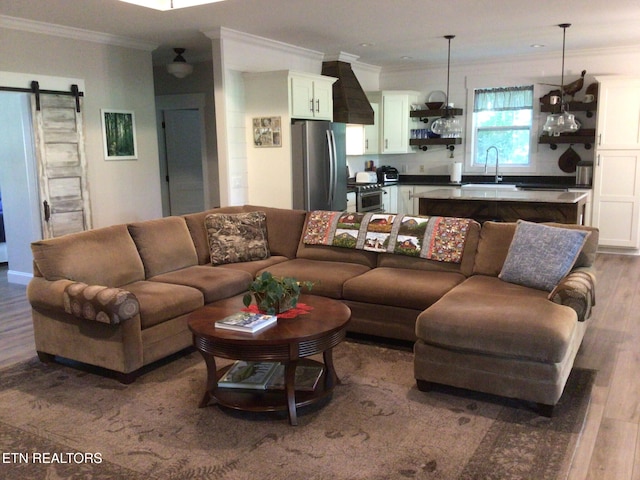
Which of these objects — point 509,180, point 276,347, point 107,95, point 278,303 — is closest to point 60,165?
point 107,95

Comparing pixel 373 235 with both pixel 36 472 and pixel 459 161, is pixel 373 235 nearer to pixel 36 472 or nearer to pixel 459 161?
→ pixel 36 472

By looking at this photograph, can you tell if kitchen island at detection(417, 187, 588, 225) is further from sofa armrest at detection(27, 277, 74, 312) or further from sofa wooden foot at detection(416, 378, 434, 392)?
sofa armrest at detection(27, 277, 74, 312)

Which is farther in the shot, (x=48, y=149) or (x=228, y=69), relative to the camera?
(x=228, y=69)

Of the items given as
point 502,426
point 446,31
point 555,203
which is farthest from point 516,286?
point 446,31

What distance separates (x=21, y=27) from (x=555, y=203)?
5272 mm

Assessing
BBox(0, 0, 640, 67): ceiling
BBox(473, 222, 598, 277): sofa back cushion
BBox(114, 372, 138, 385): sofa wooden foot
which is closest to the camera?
BBox(114, 372, 138, 385): sofa wooden foot

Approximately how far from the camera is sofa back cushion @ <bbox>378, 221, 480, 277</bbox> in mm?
4133

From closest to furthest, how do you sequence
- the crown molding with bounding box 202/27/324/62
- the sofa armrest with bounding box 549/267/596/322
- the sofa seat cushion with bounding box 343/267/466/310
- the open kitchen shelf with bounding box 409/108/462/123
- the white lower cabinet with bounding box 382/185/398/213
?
the sofa armrest with bounding box 549/267/596/322 → the sofa seat cushion with bounding box 343/267/466/310 → the crown molding with bounding box 202/27/324/62 → the white lower cabinet with bounding box 382/185/398/213 → the open kitchen shelf with bounding box 409/108/462/123

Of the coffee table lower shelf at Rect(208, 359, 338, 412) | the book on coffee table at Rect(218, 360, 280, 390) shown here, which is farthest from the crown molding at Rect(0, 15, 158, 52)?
the coffee table lower shelf at Rect(208, 359, 338, 412)

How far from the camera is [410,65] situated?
329 inches

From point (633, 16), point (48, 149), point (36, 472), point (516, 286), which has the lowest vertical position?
point (36, 472)

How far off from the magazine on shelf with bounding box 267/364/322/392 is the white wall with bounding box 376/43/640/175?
4.97 meters

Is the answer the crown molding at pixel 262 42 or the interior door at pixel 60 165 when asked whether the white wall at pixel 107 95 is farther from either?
the crown molding at pixel 262 42

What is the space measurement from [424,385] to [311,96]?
13.3 ft
